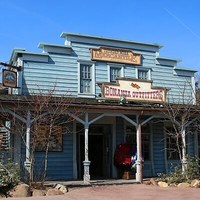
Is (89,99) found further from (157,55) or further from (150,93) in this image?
(157,55)

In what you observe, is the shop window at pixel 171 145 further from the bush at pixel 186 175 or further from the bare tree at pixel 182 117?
the bush at pixel 186 175

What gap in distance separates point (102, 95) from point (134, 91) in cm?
178

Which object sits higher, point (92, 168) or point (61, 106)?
point (61, 106)

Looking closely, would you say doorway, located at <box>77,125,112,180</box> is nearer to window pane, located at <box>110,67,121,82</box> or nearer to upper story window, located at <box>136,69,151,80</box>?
window pane, located at <box>110,67,121,82</box>

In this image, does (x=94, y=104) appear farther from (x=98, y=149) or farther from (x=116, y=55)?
(x=116, y=55)

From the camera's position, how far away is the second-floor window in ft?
65.4

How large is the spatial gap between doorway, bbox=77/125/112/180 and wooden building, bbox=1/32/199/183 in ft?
0.16

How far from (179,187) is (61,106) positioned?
572cm

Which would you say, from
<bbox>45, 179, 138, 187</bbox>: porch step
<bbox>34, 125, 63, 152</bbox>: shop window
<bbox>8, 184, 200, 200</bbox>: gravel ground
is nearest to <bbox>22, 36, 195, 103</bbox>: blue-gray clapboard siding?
<bbox>34, 125, 63, 152</bbox>: shop window

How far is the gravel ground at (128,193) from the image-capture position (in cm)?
1272

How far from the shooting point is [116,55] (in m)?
20.8

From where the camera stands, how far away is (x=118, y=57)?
20.8 m

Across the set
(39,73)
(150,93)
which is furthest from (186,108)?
(39,73)

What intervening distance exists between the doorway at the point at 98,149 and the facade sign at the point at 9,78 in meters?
4.13
